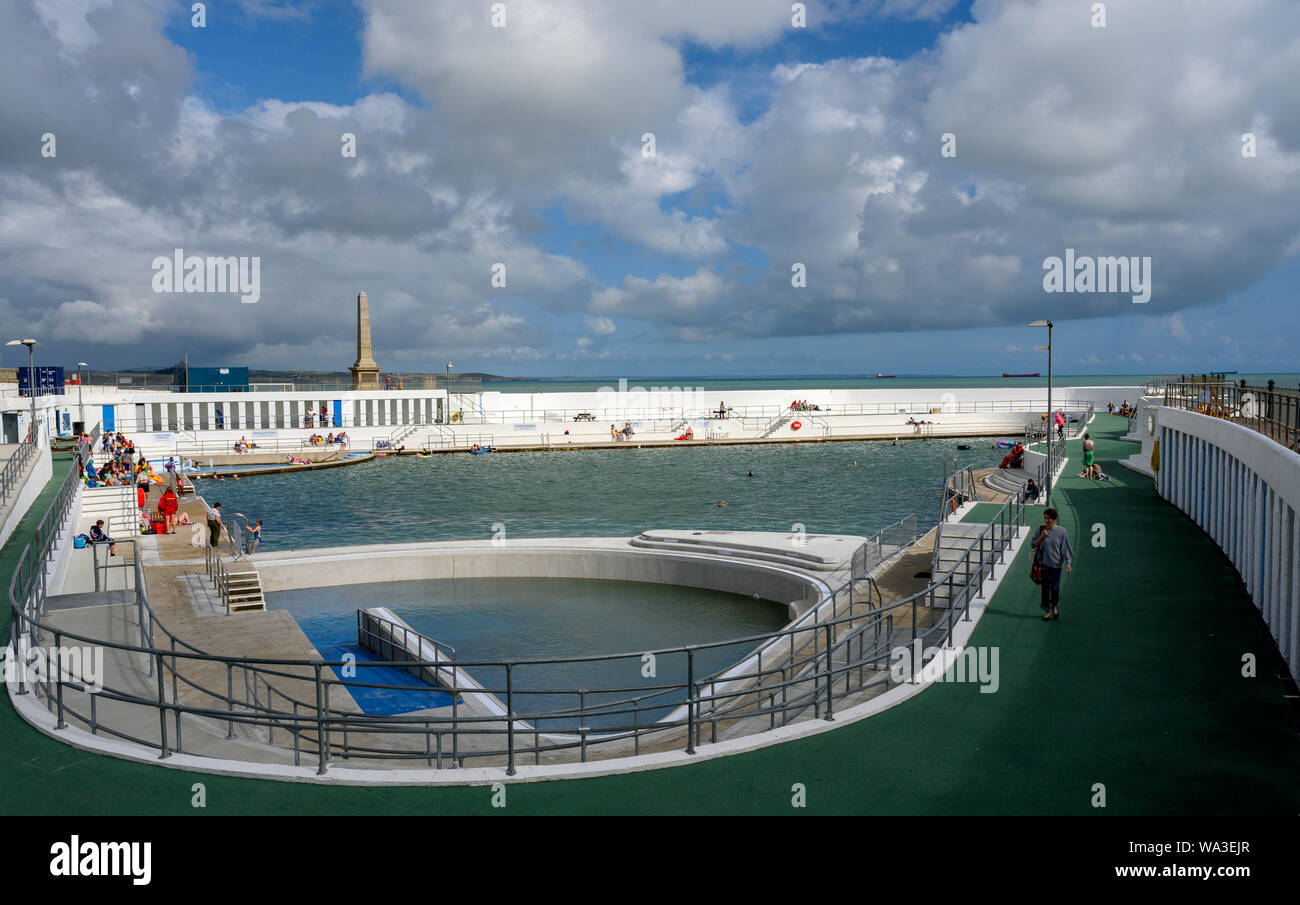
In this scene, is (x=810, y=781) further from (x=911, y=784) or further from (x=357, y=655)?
(x=357, y=655)

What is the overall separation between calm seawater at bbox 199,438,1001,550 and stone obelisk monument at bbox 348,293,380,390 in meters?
11.0

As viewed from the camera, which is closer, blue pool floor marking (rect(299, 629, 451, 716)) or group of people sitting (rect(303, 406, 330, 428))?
blue pool floor marking (rect(299, 629, 451, 716))

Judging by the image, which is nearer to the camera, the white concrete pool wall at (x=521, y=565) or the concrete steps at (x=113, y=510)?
the white concrete pool wall at (x=521, y=565)

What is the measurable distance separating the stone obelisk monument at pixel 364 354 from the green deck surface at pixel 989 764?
66331 mm

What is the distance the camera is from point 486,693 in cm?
1392

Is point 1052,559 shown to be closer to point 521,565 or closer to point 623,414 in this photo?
point 521,565

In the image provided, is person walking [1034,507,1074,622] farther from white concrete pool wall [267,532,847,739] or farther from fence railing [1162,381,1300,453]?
white concrete pool wall [267,532,847,739]

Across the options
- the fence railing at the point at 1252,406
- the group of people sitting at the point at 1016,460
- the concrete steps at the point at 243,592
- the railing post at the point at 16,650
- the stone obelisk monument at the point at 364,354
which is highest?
the stone obelisk monument at the point at 364,354

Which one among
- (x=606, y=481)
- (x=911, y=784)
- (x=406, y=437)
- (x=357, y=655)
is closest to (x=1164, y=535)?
(x=911, y=784)

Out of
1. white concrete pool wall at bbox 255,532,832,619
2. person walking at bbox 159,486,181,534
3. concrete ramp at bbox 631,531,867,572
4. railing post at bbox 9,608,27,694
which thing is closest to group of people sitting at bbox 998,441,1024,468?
concrete ramp at bbox 631,531,867,572

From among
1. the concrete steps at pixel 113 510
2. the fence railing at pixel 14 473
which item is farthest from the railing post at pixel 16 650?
Result: the concrete steps at pixel 113 510

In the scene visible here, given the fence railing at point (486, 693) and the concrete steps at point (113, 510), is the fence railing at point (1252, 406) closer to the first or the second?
the fence railing at point (486, 693)

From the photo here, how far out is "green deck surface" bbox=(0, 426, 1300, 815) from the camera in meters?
7.04

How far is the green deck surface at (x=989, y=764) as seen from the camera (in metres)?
7.04
